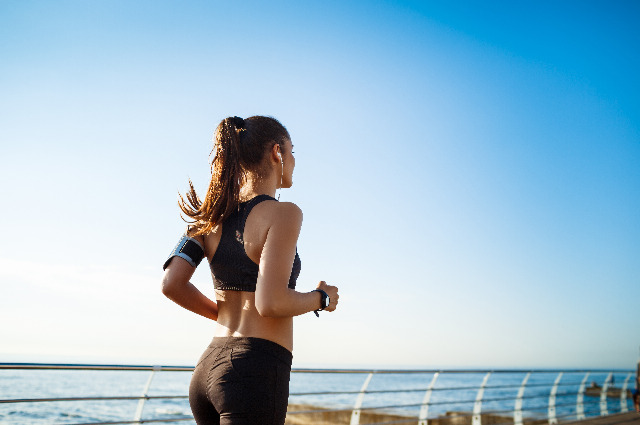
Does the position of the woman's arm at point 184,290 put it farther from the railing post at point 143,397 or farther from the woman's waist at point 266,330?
the railing post at point 143,397

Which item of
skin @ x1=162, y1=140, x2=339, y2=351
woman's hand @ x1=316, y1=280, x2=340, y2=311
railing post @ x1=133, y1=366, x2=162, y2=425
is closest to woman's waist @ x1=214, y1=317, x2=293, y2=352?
skin @ x1=162, y1=140, x2=339, y2=351

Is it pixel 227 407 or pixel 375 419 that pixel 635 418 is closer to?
pixel 227 407

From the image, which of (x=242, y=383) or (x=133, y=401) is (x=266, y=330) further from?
(x=133, y=401)

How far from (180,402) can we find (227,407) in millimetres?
32856

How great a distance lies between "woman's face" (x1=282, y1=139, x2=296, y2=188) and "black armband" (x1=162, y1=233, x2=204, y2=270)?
27 centimetres

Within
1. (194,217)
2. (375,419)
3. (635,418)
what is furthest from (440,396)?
(194,217)

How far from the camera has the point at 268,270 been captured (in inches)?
43.0

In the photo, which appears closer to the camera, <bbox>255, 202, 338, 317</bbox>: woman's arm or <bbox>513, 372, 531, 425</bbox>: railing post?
<bbox>255, 202, 338, 317</bbox>: woman's arm

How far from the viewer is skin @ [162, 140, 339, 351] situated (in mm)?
1096

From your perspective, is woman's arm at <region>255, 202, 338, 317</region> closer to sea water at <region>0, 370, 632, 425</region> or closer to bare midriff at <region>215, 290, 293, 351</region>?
bare midriff at <region>215, 290, 293, 351</region>

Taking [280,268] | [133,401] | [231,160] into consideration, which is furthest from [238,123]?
[133,401]

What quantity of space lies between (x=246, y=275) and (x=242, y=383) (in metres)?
0.24

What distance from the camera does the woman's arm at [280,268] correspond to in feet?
3.56

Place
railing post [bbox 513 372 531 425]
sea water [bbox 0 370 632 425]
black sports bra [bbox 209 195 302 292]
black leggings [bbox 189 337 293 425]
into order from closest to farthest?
1. black leggings [bbox 189 337 293 425]
2. black sports bra [bbox 209 195 302 292]
3. railing post [bbox 513 372 531 425]
4. sea water [bbox 0 370 632 425]
